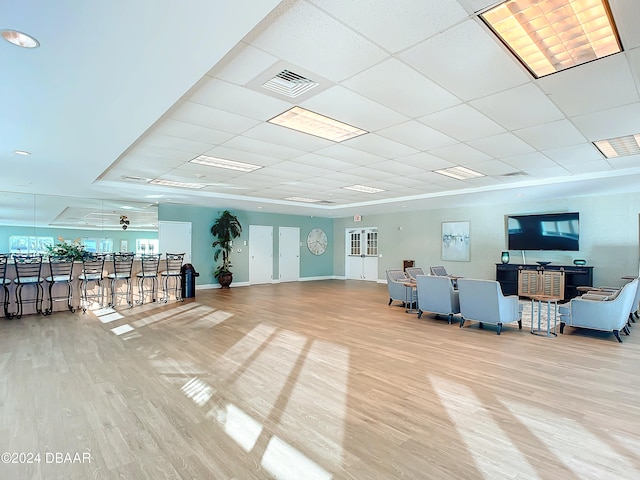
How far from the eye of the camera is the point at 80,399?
10.2 ft

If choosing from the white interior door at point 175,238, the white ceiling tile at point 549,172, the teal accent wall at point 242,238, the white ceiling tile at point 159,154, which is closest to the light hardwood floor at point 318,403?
the white ceiling tile at point 159,154

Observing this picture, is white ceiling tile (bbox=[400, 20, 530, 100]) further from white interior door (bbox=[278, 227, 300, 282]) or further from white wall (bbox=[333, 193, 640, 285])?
white interior door (bbox=[278, 227, 300, 282])

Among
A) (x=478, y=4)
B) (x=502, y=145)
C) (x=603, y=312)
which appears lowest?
(x=603, y=312)

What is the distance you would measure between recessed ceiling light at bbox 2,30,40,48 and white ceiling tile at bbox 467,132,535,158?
4.67 metres

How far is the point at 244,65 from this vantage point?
9.25 feet

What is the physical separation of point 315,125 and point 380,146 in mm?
1147

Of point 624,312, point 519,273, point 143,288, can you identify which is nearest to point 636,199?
point 519,273

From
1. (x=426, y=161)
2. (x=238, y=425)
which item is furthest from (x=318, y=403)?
(x=426, y=161)

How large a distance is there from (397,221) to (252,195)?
5746 mm

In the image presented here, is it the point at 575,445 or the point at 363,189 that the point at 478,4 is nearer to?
the point at 575,445

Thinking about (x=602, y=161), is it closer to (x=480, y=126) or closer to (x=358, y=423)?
(x=480, y=126)

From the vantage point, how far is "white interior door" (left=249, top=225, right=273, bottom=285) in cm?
1241

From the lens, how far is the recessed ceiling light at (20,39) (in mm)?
2090

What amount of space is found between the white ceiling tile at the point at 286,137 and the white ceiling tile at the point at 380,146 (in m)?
0.40
